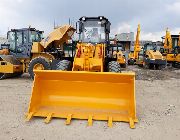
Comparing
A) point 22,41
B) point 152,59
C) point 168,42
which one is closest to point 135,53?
point 168,42

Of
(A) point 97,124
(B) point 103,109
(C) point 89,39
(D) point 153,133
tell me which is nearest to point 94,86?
(B) point 103,109

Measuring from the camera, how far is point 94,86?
685 centimetres

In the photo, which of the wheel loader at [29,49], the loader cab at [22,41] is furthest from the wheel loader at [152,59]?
the loader cab at [22,41]

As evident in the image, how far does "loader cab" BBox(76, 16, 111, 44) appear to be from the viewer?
10359 mm

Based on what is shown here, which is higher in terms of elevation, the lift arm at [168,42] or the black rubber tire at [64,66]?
the lift arm at [168,42]

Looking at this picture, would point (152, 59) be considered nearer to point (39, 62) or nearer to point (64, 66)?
point (39, 62)

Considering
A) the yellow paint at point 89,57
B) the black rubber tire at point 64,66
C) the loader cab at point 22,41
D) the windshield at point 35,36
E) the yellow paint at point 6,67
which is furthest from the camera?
the windshield at point 35,36

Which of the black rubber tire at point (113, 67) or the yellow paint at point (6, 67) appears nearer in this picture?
the black rubber tire at point (113, 67)

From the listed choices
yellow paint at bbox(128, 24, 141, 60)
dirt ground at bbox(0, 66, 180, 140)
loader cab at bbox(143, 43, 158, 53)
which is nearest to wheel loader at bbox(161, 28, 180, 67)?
loader cab at bbox(143, 43, 158, 53)

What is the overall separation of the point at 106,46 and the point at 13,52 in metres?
5.79

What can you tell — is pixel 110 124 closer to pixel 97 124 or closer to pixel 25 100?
pixel 97 124

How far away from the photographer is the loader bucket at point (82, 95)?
6436mm

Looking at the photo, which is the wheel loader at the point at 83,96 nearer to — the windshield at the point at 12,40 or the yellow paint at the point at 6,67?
the yellow paint at the point at 6,67

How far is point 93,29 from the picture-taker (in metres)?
10.5
